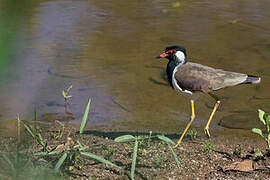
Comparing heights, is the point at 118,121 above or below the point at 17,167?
below

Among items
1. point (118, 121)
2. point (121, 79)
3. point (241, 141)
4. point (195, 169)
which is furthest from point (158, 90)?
point (195, 169)

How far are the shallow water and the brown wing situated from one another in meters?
0.68

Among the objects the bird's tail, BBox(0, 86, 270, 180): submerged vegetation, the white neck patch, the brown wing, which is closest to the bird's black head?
the white neck patch

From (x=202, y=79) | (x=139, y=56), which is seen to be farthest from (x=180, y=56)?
(x=139, y=56)

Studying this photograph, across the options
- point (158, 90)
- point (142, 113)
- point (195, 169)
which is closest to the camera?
point (195, 169)

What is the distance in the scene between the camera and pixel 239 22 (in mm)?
8875

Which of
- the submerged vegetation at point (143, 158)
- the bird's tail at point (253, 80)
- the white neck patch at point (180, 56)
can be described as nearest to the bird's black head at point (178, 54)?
the white neck patch at point (180, 56)

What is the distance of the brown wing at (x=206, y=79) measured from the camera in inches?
180

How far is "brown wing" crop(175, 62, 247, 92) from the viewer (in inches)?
180

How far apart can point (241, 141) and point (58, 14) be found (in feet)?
18.7

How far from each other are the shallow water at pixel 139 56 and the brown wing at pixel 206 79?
0.68 meters

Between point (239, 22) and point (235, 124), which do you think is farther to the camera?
point (239, 22)

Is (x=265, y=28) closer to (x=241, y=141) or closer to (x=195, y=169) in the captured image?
(x=241, y=141)

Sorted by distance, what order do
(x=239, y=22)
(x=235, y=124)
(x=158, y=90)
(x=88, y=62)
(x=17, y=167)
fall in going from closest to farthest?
(x=17, y=167) → (x=235, y=124) → (x=158, y=90) → (x=88, y=62) → (x=239, y=22)
